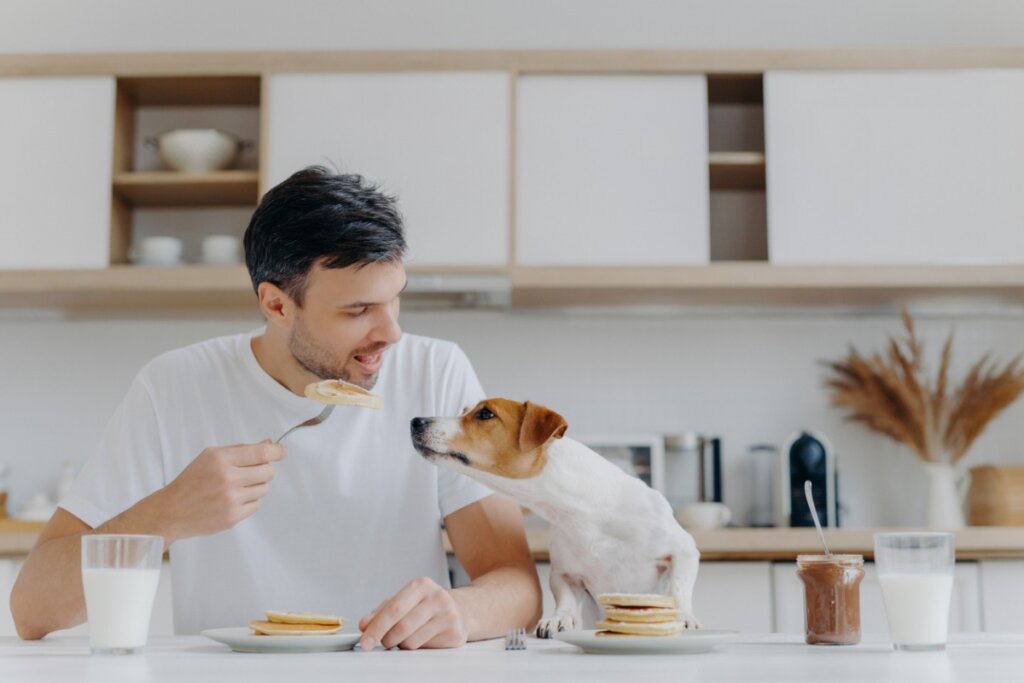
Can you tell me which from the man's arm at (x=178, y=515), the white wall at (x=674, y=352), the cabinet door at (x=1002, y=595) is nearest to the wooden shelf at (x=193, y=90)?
the white wall at (x=674, y=352)

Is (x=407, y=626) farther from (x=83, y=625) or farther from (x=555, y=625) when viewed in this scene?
(x=83, y=625)

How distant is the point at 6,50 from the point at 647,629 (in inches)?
134

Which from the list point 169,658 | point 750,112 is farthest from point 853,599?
point 750,112

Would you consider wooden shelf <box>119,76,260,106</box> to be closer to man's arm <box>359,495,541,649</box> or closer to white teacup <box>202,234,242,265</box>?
white teacup <box>202,234,242,265</box>

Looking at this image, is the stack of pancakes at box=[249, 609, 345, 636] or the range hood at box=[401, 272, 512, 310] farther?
the range hood at box=[401, 272, 512, 310]

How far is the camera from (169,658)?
1.15m

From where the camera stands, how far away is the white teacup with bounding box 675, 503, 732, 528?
3182mm

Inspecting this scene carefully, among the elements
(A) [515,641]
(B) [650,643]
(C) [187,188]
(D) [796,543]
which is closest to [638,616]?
(B) [650,643]

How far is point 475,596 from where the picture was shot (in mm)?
1500

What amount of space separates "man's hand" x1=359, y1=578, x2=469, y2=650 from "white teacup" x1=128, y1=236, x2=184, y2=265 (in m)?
2.29

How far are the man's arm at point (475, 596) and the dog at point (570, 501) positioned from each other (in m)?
0.08

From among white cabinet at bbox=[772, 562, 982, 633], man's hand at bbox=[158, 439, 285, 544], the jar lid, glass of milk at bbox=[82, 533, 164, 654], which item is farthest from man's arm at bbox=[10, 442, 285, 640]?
white cabinet at bbox=[772, 562, 982, 633]

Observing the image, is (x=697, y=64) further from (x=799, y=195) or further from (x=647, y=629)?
(x=647, y=629)

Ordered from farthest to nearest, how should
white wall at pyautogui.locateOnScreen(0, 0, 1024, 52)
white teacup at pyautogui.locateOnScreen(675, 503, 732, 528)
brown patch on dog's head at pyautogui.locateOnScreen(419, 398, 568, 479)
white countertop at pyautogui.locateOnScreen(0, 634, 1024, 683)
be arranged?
white wall at pyautogui.locateOnScreen(0, 0, 1024, 52) → white teacup at pyautogui.locateOnScreen(675, 503, 732, 528) → brown patch on dog's head at pyautogui.locateOnScreen(419, 398, 568, 479) → white countertop at pyautogui.locateOnScreen(0, 634, 1024, 683)
